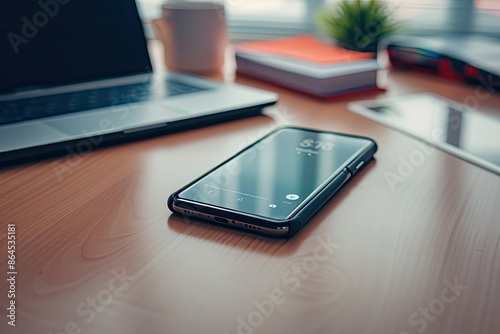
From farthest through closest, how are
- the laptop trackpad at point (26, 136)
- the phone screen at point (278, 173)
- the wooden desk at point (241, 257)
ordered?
the laptop trackpad at point (26, 136), the phone screen at point (278, 173), the wooden desk at point (241, 257)

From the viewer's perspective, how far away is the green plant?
1.09 meters

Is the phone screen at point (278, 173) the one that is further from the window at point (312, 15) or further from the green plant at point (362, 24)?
the window at point (312, 15)

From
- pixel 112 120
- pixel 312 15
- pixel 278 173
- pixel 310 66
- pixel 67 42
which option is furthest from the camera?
pixel 312 15

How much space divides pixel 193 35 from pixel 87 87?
30cm

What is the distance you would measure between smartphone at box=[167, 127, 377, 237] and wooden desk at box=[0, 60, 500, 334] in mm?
13

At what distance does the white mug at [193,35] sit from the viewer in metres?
1.06

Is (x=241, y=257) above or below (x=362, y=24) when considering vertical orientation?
below

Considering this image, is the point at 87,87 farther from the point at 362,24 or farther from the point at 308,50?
the point at 362,24

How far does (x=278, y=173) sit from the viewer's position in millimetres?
536

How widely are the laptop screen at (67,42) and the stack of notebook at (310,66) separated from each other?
0.21m

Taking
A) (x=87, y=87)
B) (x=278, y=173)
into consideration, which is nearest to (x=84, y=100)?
(x=87, y=87)

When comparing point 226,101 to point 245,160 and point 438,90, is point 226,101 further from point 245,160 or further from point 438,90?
point 438,90

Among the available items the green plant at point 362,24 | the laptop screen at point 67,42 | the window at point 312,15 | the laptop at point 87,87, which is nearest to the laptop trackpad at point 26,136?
the laptop at point 87,87

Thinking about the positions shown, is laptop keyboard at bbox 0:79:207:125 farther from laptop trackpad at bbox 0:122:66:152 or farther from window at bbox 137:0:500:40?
window at bbox 137:0:500:40
